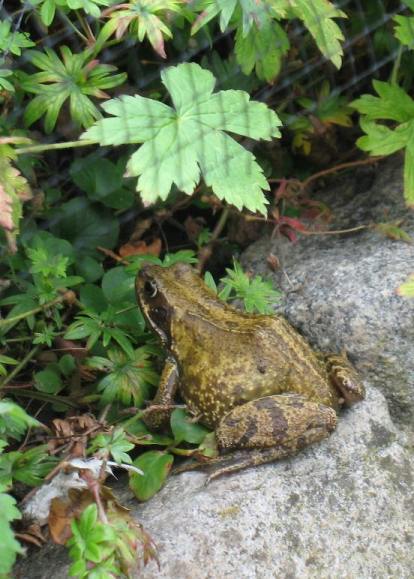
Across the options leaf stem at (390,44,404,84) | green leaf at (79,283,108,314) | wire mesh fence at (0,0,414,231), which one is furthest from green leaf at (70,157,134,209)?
leaf stem at (390,44,404,84)

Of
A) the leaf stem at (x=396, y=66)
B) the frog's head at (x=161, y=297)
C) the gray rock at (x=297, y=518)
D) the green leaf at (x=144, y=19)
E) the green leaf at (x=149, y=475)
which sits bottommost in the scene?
the gray rock at (x=297, y=518)

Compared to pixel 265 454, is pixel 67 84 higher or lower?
higher

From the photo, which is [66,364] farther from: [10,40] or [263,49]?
[263,49]

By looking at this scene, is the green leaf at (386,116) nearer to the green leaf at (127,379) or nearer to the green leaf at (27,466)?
the green leaf at (127,379)

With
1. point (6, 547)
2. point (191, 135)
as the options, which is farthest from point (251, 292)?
point (6, 547)

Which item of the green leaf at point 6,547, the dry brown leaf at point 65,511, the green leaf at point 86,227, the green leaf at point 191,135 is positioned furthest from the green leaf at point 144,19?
the green leaf at point 6,547

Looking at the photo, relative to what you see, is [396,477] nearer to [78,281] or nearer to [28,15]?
[78,281]

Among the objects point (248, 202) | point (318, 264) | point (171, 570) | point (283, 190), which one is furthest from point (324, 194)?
point (171, 570)
